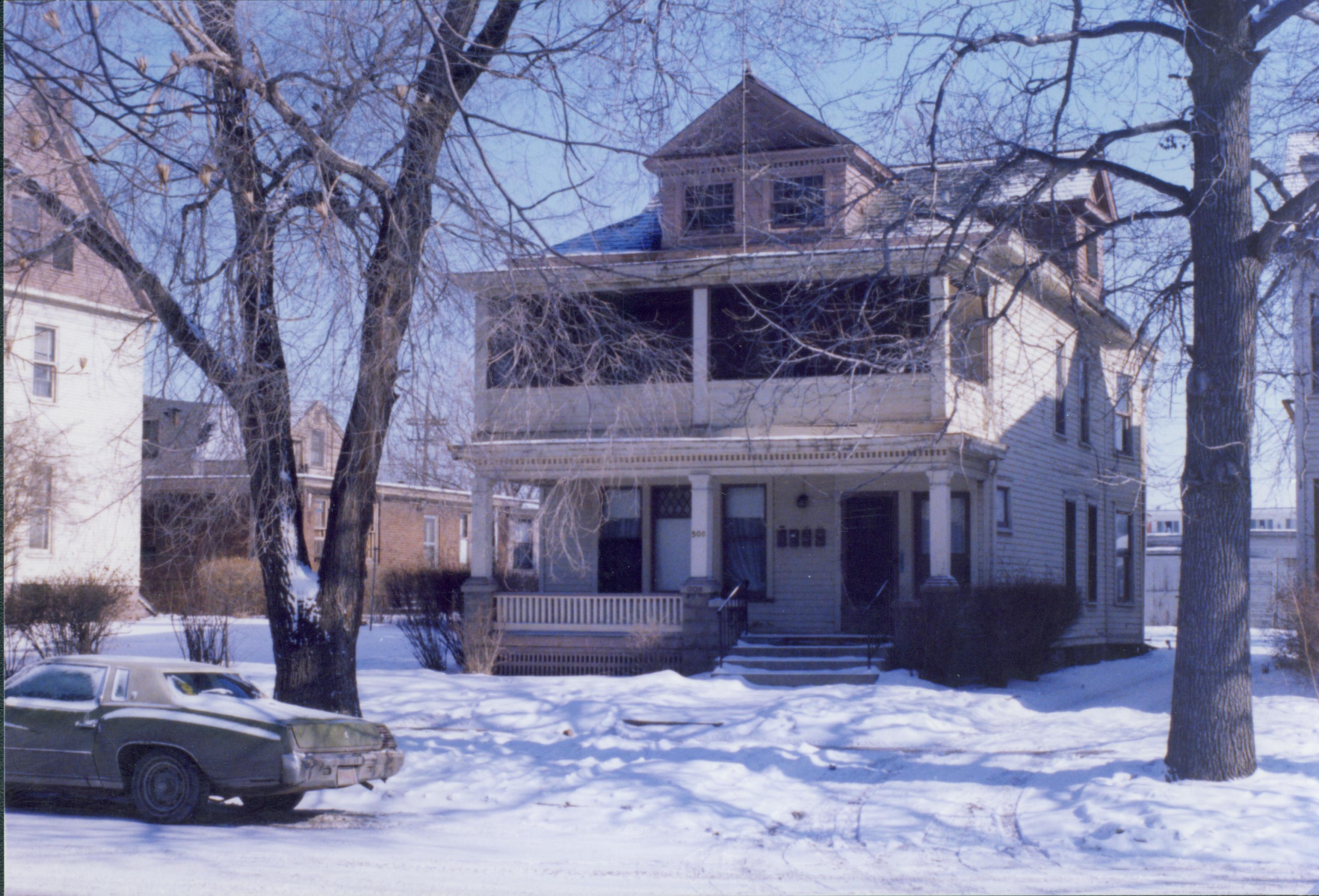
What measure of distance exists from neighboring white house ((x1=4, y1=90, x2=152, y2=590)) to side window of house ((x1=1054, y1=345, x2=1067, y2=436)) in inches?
643

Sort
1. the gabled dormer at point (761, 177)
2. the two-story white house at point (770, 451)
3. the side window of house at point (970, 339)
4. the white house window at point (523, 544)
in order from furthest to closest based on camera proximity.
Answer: the white house window at point (523, 544), the two-story white house at point (770, 451), the gabled dormer at point (761, 177), the side window of house at point (970, 339)

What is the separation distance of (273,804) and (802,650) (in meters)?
9.98

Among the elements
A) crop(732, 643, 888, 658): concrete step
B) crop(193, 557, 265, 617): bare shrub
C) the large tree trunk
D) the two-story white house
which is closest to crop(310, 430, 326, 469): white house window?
crop(193, 557, 265, 617): bare shrub

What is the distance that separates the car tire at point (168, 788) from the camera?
896 cm

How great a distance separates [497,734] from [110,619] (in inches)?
304

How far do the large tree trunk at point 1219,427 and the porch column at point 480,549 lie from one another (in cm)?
1194

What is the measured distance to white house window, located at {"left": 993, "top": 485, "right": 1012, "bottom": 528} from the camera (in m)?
20.6

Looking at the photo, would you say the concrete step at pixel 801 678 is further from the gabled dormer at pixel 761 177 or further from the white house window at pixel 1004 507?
the gabled dormer at pixel 761 177

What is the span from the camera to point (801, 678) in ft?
56.1

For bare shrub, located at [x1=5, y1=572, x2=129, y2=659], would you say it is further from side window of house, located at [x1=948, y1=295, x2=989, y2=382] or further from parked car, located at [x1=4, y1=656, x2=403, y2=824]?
side window of house, located at [x1=948, y1=295, x2=989, y2=382]

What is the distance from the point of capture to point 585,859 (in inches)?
328

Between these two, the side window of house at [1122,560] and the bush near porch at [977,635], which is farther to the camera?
the side window of house at [1122,560]

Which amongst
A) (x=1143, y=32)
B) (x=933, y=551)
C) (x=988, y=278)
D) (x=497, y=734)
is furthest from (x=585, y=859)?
(x=933, y=551)

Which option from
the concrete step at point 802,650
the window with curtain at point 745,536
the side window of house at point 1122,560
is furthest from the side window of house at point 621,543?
the side window of house at point 1122,560
